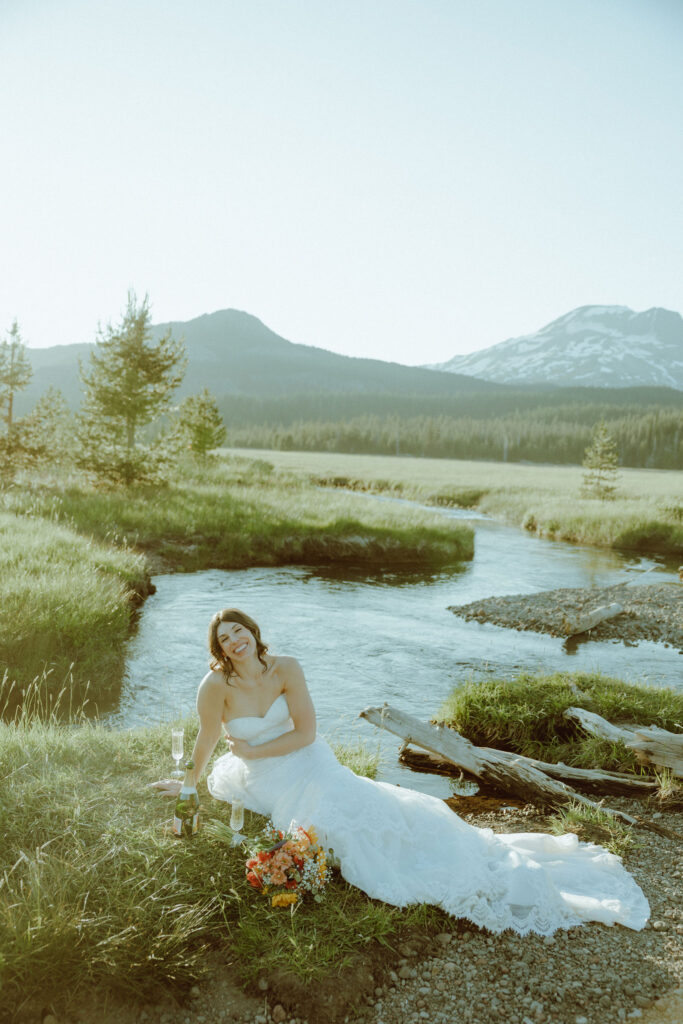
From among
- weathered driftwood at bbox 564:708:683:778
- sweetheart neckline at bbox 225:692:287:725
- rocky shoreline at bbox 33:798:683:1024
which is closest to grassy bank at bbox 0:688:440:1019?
rocky shoreline at bbox 33:798:683:1024

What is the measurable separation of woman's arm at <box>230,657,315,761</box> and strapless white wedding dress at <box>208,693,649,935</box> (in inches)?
3.1

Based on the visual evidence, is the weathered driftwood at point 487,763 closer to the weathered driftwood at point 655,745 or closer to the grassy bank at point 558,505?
the weathered driftwood at point 655,745

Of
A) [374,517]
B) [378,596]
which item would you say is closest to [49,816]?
[378,596]

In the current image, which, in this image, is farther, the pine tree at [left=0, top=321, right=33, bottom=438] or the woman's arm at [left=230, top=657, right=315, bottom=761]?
the pine tree at [left=0, top=321, right=33, bottom=438]

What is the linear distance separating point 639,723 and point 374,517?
18.8 metres

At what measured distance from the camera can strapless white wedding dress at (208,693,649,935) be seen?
510 cm

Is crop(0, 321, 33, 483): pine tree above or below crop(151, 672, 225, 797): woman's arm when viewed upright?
above

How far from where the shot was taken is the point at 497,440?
5866 inches

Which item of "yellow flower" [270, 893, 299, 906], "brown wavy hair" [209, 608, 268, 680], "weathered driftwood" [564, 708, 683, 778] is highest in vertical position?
"brown wavy hair" [209, 608, 268, 680]

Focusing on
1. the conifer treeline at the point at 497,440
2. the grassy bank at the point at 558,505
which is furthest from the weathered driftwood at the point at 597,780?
the conifer treeline at the point at 497,440

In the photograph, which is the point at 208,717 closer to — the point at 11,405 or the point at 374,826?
the point at 374,826

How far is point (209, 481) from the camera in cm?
3681

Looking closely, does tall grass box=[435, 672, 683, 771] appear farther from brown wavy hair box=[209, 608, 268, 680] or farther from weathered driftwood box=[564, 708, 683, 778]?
brown wavy hair box=[209, 608, 268, 680]

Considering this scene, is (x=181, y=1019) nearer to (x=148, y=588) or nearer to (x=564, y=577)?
(x=148, y=588)
